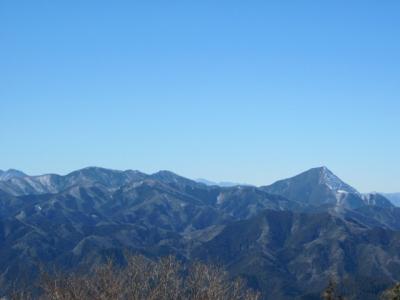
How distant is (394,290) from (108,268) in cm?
3110

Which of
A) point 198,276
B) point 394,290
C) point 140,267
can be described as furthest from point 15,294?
point 394,290

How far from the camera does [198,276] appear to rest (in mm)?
73250

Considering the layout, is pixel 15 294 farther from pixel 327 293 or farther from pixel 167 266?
pixel 327 293

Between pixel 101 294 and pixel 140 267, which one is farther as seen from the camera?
pixel 140 267

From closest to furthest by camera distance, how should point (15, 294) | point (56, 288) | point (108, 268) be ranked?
point (56, 288), point (15, 294), point (108, 268)

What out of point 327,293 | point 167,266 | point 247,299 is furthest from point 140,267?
point 327,293

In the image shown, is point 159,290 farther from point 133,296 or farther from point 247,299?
point 247,299

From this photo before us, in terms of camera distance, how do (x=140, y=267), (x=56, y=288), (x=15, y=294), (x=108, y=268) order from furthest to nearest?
(x=140, y=267)
(x=108, y=268)
(x=15, y=294)
(x=56, y=288)

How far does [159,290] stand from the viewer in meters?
63.2

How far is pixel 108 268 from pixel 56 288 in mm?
8748

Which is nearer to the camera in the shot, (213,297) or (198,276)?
(213,297)

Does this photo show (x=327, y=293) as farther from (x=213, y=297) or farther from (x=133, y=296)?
(x=133, y=296)

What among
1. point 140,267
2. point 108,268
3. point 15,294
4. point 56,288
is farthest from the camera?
point 140,267

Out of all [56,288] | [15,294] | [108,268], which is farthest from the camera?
[108,268]
